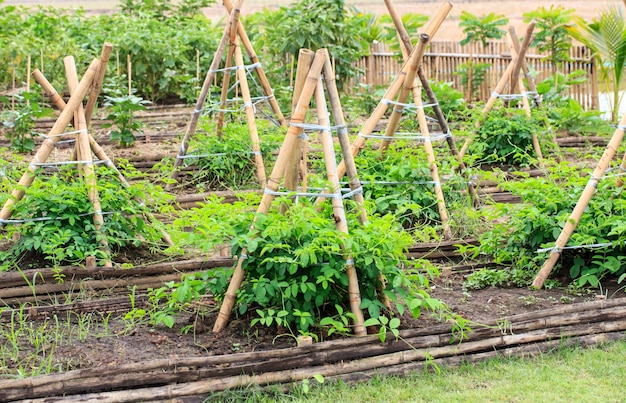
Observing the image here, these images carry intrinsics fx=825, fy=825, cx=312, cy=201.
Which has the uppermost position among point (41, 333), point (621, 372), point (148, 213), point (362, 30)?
point (362, 30)

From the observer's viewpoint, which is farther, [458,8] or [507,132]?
[458,8]

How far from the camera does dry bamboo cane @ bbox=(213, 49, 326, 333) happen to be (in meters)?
4.41

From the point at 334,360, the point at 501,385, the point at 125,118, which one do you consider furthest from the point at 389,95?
the point at 125,118

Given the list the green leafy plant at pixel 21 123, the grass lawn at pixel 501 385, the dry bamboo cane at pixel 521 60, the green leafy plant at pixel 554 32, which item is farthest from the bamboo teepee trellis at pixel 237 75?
the green leafy plant at pixel 554 32

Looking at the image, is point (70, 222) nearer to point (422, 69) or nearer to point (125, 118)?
point (422, 69)

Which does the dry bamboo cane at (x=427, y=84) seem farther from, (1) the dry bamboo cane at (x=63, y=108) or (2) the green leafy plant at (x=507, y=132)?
(1) the dry bamboo cane at (x=63, y=108)

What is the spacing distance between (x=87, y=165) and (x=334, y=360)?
8.06 feet

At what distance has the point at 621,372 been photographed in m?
4.26

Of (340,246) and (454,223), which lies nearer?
(340,246)

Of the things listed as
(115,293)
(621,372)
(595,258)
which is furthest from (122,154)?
(621,372)

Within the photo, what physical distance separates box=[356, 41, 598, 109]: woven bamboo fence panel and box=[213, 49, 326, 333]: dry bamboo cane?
7707 mm

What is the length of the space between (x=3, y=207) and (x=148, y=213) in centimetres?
98

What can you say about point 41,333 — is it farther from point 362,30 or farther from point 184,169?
Answer: point 362,30

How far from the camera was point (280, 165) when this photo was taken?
4.41 m
